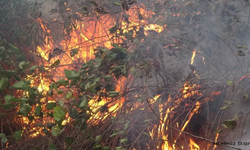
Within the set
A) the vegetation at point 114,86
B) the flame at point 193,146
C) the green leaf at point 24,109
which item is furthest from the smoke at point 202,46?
the green leaf at point 24,109

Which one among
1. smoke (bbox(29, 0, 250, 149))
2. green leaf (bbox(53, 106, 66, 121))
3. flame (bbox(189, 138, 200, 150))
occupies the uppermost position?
smoke (bbox(29, 0, 250, 149))

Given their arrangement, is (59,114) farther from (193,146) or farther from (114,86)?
(193,146)

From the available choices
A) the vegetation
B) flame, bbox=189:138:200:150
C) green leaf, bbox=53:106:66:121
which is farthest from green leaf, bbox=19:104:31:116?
flame, bbox=189:138:200:150

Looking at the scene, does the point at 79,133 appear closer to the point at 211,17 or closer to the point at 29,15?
the point at 29,15

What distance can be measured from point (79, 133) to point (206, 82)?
1.52 metres

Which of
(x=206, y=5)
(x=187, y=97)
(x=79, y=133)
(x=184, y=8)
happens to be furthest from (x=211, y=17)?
(x=79, y=133)

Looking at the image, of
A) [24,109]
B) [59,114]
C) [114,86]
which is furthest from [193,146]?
[24,109]

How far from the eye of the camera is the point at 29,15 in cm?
297

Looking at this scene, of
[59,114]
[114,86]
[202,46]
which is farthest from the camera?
[202,46]

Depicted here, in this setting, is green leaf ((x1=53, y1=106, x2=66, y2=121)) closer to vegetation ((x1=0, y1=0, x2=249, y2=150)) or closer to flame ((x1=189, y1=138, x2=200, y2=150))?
vegetation ((x1=0, y1=0, x2=249, y2=150))

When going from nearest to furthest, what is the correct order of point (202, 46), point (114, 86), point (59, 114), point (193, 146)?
1. point (59, 114)
2. point (114, 86)
3. point (193, 146)
4. point (202, 46)

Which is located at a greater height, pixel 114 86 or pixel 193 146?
pixel 114 86

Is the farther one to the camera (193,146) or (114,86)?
(193,146)

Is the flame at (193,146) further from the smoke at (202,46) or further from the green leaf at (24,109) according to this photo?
the green leaf at (24,109)
